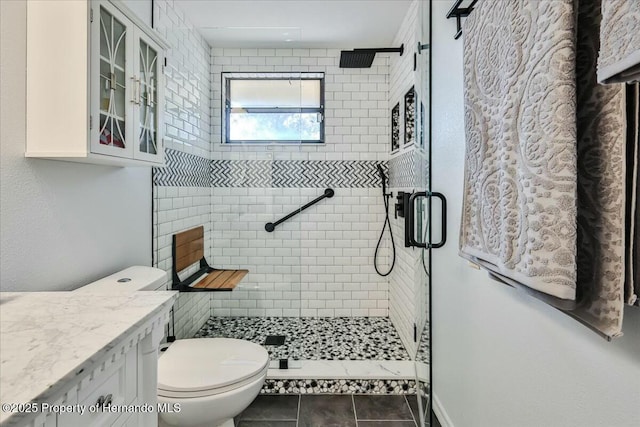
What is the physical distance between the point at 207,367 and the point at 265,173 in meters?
1.55

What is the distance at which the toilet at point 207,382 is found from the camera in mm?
1358

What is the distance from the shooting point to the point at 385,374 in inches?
82.0

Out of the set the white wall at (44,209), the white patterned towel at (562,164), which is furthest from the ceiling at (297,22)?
the white patterned towel at (562,164)

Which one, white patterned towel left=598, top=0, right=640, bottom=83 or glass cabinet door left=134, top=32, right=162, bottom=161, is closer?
white patterned towel left=598, top=0, right=640, bottom=83

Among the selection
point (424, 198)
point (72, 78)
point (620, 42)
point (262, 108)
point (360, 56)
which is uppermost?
point (360, 56)

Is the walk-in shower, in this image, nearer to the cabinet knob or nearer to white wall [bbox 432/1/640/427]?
white wall [bbox 432/1/640/427]

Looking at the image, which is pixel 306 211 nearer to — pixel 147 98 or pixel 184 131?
pixel 184 131

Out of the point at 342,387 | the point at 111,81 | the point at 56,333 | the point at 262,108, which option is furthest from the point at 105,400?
the point at 262,108

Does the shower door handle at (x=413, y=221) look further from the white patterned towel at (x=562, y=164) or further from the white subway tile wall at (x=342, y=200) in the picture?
the white subway tile wall at (x=342, y=200)

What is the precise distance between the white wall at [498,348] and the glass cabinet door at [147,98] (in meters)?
1.42

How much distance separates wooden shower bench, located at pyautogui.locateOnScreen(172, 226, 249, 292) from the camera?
7.54 feet

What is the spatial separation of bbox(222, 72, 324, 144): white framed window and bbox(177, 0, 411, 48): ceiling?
0.31 m

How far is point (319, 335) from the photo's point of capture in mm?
2674

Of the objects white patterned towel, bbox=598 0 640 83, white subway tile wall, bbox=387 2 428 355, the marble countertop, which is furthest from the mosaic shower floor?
white patterned towel, bbox=598 0 640 83
